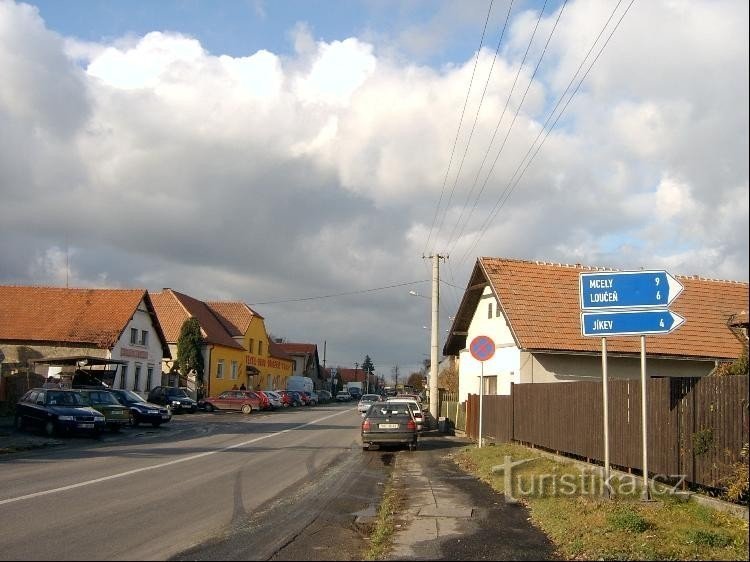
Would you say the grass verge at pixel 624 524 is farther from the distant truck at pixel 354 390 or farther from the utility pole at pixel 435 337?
the distant truck at pixel 354 390

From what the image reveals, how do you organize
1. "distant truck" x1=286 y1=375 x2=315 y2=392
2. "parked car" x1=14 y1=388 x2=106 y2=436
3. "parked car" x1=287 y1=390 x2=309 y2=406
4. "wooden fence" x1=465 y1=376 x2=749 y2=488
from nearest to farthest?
1. "wooden fence" x1=465 y1=376 x2=749 y2=488
2. "parked car" x1=14 y1=388 x2=106 y2=436
3. "parked car" x1=287 y1=390 x2=309 y2=406
4. "distant truck" x1=286 y1=375 x2=315 y2=392

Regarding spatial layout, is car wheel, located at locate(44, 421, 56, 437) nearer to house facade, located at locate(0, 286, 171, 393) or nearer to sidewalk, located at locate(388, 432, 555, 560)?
sidewalk, located at locate(388, 432, 555, 560)

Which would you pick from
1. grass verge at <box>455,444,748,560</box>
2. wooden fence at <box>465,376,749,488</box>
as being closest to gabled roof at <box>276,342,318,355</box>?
wooden fence at <box>465,376,749,488</box>

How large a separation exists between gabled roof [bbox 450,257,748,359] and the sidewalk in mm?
10261

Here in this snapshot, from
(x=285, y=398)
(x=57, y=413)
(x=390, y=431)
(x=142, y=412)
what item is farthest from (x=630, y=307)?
(x=285, y=398)

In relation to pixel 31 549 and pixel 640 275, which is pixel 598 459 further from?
pixel 31 549

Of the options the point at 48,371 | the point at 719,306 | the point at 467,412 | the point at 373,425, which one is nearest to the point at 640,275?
the point at 373,425

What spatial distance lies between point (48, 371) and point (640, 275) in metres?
34.5

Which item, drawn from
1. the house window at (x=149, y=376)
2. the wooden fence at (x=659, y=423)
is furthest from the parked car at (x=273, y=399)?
the wooden fence at (x=659, y=423)

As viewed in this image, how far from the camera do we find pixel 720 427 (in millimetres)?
8641

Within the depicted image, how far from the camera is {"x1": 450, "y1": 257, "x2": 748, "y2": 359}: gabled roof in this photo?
22.9 metres

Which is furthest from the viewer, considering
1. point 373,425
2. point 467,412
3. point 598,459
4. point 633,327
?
point 467,412

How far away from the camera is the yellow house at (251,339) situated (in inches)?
2564

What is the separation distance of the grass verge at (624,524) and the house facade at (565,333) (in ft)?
38.6
